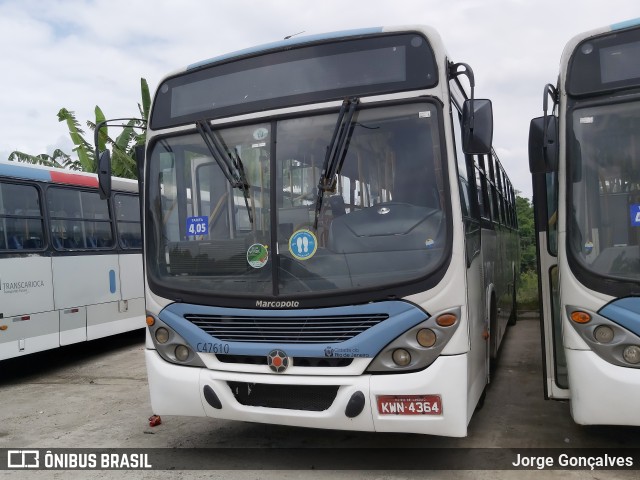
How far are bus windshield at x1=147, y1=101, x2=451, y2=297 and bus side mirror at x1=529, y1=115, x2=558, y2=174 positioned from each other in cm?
76

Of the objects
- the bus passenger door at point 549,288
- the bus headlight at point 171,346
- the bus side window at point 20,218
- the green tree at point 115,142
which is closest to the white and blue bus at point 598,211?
the bus passenger door at point 549,288

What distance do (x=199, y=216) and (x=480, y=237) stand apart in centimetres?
246

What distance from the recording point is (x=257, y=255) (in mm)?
4734

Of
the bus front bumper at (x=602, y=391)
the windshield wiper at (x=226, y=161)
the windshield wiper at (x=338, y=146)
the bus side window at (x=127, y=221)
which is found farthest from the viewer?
the bus side window at (x=127, y=221)

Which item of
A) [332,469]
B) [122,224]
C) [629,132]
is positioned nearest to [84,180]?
[122,224]

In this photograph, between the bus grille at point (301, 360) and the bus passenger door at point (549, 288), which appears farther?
the bus passenger door at point (549, 288)

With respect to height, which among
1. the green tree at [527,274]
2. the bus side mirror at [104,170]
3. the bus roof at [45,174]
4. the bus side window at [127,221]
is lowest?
the green tree at [527,274]

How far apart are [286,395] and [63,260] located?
580 cm

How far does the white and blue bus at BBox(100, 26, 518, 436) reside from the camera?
4.27 metres

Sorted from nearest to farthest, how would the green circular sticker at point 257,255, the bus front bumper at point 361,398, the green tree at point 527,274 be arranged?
the bus front bumper at point 361,398
the green circular sticker at point 257,255
the green tree at point 527,274

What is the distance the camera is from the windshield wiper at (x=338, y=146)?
4.55 m

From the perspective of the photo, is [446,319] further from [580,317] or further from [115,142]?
[115,142]

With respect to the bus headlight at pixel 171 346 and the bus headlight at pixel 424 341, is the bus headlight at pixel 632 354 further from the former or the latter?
the bus headlight at pixel 171 346

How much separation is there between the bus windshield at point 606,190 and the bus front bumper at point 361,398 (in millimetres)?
1186
